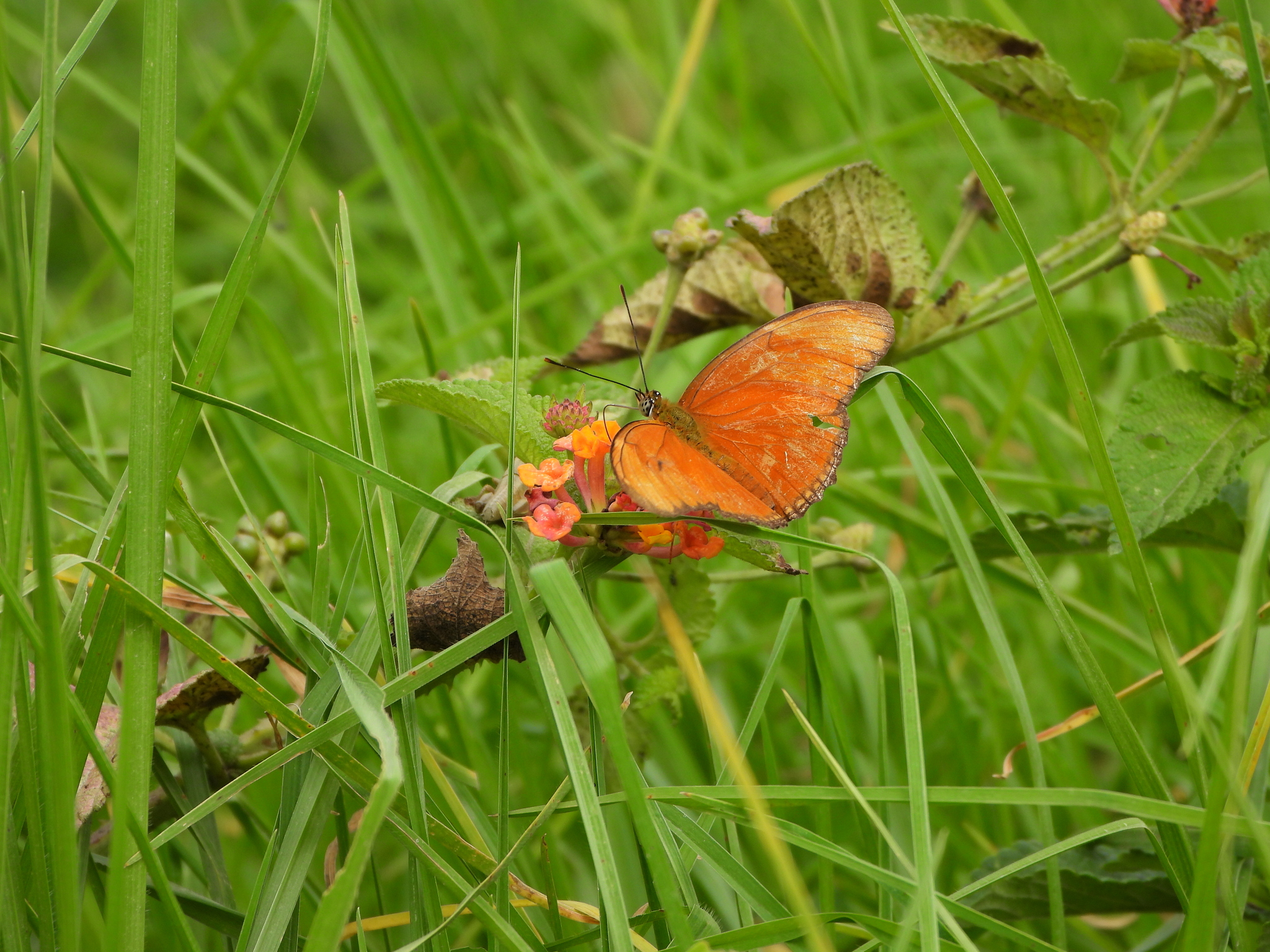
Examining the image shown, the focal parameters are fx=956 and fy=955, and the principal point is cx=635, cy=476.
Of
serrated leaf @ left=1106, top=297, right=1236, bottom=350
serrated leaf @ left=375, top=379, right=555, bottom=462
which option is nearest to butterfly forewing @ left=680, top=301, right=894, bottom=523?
serrated leaf @ left=375, top=379, right=555, bottom=462

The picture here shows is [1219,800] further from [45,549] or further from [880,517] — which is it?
[880,517]

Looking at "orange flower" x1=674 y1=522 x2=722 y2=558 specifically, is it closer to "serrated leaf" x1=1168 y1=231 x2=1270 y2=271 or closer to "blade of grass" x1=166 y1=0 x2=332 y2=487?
"blade of grass" x1=166 y1=0 x2=332 y2=487

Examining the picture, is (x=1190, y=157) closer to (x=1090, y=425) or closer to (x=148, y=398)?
(x=1090, y=425)

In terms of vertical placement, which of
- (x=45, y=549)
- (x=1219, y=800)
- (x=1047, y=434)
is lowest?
(x=1047, y=434)

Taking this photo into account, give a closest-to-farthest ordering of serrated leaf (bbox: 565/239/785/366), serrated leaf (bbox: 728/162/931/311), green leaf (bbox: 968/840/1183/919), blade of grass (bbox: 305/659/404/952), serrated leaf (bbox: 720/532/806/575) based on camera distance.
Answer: blade of grass (bbox: 305/659/404/952) < serrated leaf (bbox: 720/532/806/575) < green leaf (bbox: 968/840/1183/919) < serrated leaf (bbox: 728/162/931/311) < serrated leaf (bbox: 565/239/785/366)

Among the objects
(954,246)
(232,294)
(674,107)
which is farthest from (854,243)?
(674,107)

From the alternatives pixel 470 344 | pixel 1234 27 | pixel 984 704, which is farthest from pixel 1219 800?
pixel 470 344
